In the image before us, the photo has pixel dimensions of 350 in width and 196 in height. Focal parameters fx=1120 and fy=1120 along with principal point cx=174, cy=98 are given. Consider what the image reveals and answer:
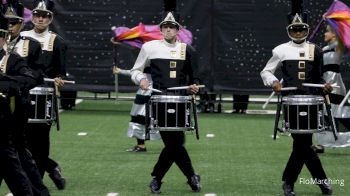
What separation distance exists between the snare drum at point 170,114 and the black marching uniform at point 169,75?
186 millimetres

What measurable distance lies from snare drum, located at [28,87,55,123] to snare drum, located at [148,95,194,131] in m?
1.11

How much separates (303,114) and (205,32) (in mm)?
12899

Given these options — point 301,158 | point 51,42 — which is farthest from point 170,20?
point 301,158

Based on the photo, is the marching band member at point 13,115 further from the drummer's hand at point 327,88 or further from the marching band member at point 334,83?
the marching band member at point 334,83

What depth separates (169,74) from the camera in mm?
12141

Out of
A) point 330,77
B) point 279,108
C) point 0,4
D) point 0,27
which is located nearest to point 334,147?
point 330,77

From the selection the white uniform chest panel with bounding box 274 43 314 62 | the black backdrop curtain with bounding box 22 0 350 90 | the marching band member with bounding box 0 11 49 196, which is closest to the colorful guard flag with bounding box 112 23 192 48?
the black backdrop curtain with bounding box 22 0 350 90

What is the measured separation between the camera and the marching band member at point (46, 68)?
12.1m

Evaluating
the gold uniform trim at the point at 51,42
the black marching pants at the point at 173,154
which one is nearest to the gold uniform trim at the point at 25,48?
the gold uniform trim at the point at 51,42

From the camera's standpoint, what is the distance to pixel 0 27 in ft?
32.3

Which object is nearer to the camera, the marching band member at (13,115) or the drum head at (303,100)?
the marching band member at (13,115)

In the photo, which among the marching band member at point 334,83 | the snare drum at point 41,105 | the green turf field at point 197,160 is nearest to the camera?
the snare drum at point 41,105

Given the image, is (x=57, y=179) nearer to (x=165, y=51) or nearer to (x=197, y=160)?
(x=165, y=51)

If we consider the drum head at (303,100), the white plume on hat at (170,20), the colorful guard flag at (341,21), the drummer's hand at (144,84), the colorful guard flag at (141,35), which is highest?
the white plume on hat at (170,20)
